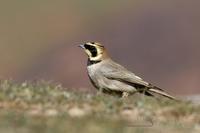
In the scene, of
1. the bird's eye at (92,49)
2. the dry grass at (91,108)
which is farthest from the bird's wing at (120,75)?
the dry grass at (91,108)

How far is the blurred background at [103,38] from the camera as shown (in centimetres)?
5038

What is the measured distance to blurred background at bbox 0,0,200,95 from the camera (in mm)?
50375

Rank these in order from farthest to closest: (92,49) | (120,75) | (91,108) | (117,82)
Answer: (92,49) → (120,75) → (117,82) → (91,108)

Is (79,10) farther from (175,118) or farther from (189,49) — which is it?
(175,118)

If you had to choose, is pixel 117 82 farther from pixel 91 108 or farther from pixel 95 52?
pixel 91 108

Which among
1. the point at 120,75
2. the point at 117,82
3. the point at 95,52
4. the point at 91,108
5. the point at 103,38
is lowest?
the point at 103,38

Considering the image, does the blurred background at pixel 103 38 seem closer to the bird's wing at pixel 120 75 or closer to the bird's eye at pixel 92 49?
the bird's eye at pixel 92 49

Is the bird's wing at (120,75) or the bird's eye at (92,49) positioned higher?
the bird's eye at (92,49)

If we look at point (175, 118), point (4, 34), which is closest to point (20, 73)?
point (4, 34)

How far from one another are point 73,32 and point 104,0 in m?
4.45

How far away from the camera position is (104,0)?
Result: 65.1 m

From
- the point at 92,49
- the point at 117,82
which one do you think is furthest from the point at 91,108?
the point at 92,49

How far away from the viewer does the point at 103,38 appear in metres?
57.1

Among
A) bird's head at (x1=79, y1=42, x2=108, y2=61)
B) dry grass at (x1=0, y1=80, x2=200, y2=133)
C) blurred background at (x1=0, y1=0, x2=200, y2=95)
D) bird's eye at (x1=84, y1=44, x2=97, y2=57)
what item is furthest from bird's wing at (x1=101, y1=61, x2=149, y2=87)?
blurred background at (x1=0, y1=0, x2=200, y2=95)
